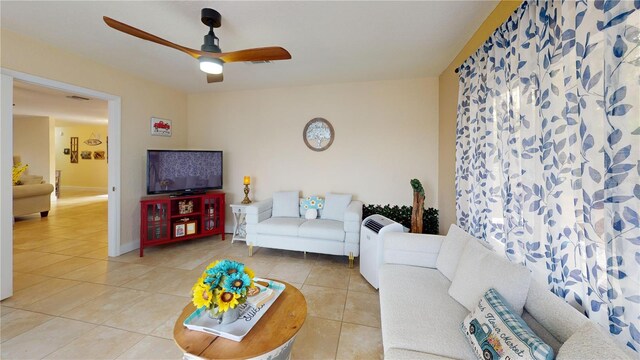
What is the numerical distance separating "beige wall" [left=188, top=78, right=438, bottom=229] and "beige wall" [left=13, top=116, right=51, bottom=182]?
601 cm

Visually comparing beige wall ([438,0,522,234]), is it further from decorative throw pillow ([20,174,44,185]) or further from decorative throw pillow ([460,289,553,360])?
decorative throw pillow ([20,174,44,185])

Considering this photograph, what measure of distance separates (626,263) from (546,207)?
435mm

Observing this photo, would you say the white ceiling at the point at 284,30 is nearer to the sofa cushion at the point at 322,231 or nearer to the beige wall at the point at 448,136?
the beige wall at the point at 448,136

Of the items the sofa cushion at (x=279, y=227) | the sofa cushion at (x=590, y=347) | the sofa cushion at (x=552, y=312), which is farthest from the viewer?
the sofa cushion at (x=279, y=227)

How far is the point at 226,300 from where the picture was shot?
125cm

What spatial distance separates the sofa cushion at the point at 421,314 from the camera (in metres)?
1.17

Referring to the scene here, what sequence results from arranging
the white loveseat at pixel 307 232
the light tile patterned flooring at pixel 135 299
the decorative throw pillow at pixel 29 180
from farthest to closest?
1. the decorative throw pillow at pixel 29 180
2. the white loveseat at pixel 307 232
3. the light tile patterned flooring at pixel 135 299

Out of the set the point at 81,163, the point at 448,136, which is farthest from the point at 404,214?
the point at 81,163

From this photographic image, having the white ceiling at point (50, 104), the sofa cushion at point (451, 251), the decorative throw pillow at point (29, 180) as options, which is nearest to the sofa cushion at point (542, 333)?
the sofa cushion at point (451, 251)

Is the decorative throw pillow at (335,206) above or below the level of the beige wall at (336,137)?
below

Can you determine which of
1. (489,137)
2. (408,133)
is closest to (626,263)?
(489,137)

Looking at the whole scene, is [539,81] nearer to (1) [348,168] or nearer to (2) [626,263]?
(2) [626,263]

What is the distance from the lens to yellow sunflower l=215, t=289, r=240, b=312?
123 centimetres

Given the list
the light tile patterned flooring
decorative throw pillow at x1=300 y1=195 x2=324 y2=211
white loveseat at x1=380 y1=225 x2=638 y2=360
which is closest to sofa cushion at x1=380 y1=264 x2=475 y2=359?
white loveseat at x1=380 y1=225 x2=638 y2=360
